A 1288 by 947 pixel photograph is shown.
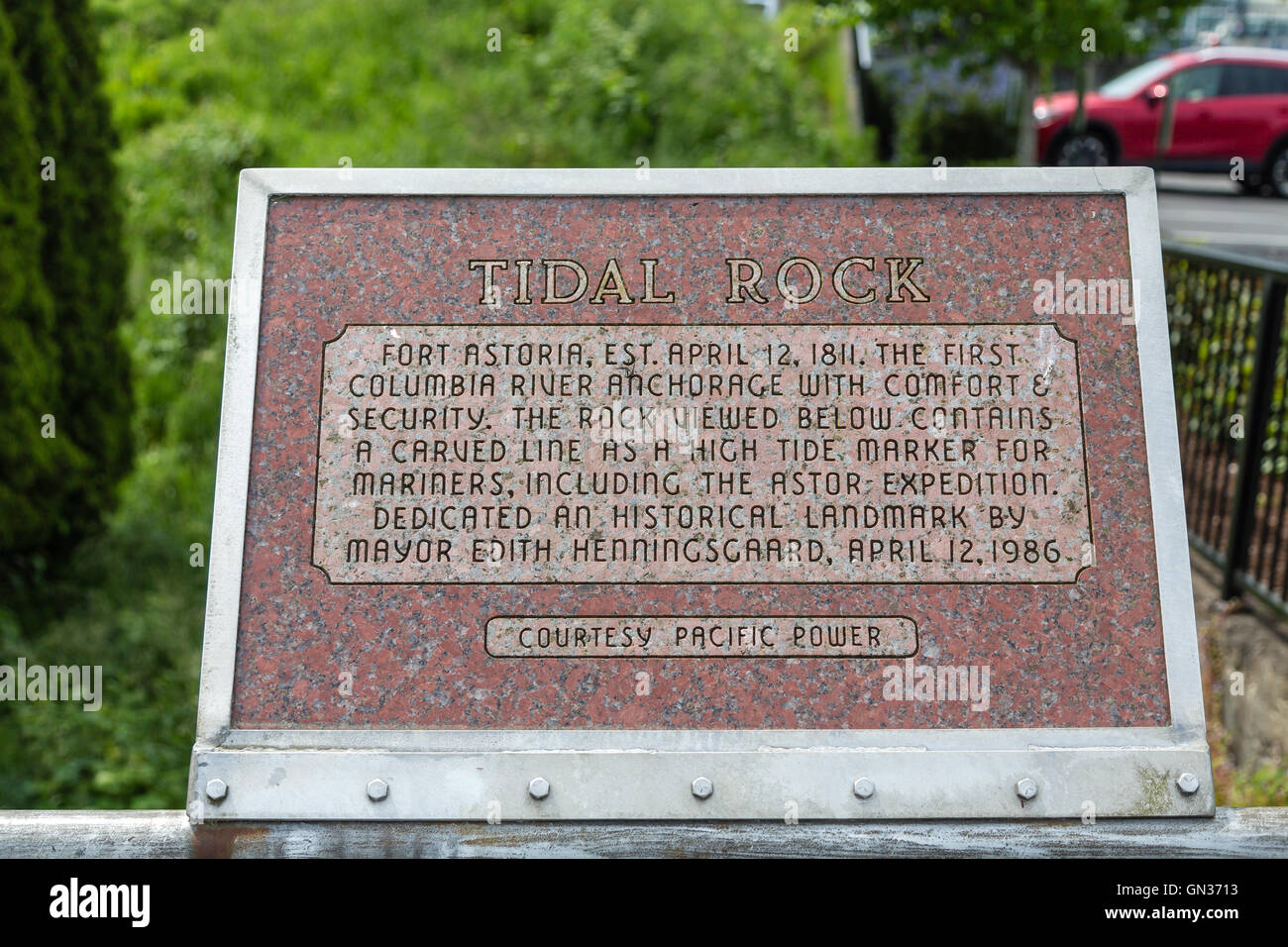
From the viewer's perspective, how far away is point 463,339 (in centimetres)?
253

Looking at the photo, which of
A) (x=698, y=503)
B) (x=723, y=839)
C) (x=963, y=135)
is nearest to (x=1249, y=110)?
(x=963, y=135)

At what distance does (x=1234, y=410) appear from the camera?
4637mm

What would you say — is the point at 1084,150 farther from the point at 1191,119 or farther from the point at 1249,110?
the point at 1249,110

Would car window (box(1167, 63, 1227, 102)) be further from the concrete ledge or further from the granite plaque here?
the concrete ledge

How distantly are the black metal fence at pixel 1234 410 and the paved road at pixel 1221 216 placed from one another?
2679 mm

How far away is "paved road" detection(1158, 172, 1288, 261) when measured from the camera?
771 centimetres

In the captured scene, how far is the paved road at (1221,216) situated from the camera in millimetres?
7707

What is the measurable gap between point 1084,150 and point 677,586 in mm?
8331

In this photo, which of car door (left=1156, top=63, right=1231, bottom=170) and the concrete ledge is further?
car door (left=1156, top=63, right=1231, bottom=170)

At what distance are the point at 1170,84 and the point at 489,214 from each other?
327 inches

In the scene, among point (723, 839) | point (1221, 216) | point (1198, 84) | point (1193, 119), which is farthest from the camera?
point (1193, 119)

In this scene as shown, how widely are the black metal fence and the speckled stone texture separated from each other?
5.09 feet

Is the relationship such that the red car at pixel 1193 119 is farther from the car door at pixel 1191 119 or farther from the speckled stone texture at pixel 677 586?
the speckled stone texture at pixel 677 586

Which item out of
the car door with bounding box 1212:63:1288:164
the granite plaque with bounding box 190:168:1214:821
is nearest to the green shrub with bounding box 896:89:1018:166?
the car door with bounding box 1212:63:1288:164
